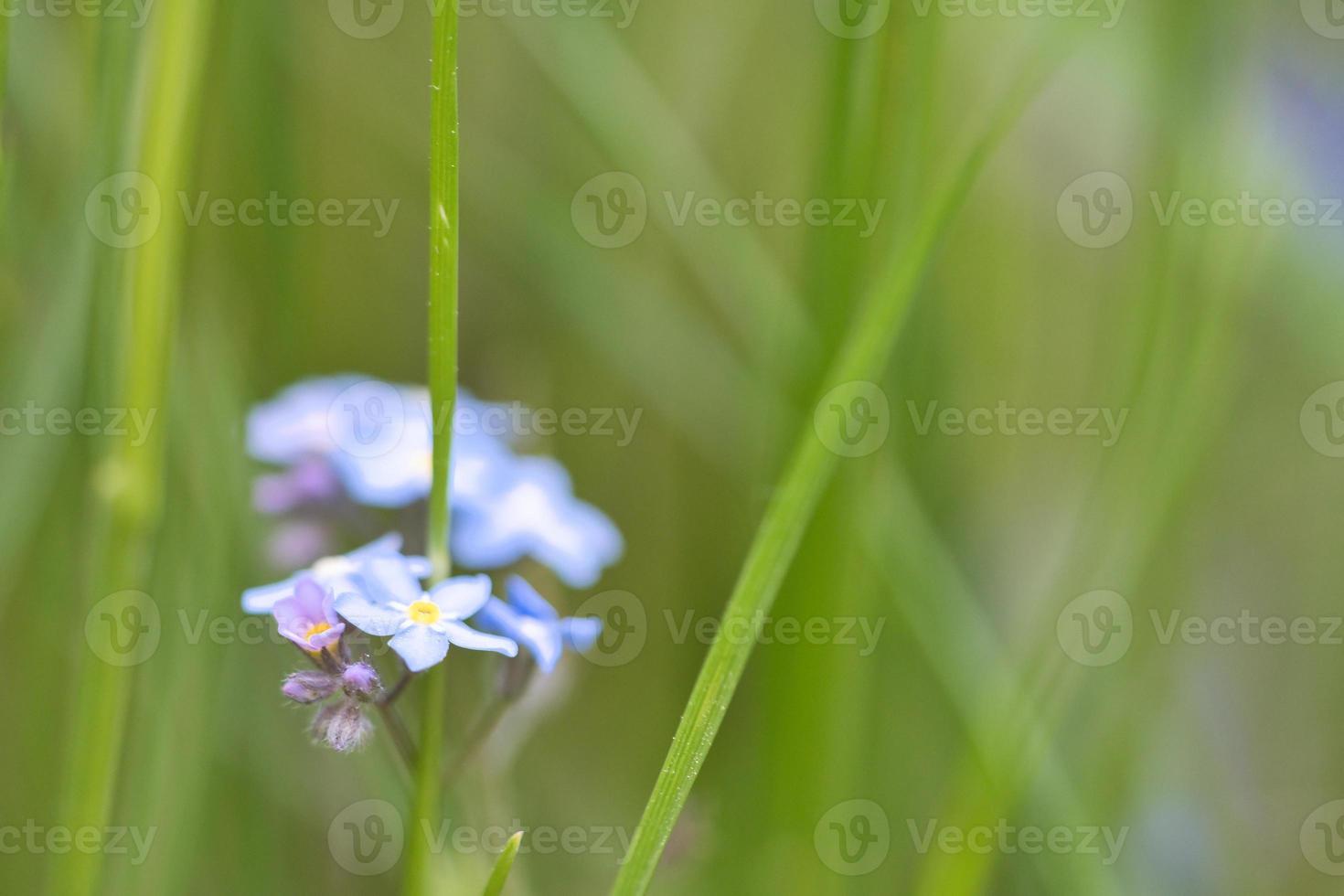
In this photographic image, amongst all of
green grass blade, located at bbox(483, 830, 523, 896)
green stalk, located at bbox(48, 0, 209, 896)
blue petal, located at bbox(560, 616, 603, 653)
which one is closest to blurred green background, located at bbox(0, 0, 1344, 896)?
green stalk, located at bbox(48, 0, 209, 896)

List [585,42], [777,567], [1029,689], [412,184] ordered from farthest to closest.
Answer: [412,184] → [585,42] → [1029,689] → [777,567]

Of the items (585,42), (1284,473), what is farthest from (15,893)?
(1284,473)

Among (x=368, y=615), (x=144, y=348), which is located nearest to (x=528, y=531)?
(x=368, y=615)

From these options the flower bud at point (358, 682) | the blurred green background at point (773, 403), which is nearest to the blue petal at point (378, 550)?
the flower bud at point (358, 682)

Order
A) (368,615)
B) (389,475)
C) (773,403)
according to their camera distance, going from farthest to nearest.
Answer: (773,403) < (389,475) < (368,615)

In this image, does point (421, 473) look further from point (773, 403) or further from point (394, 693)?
point (773, 403)

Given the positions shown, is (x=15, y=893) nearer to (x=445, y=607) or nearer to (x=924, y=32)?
(x=445, y=607)

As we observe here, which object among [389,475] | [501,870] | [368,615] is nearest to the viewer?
[501,870]

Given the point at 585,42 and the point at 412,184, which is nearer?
Result: the point at 585,42
